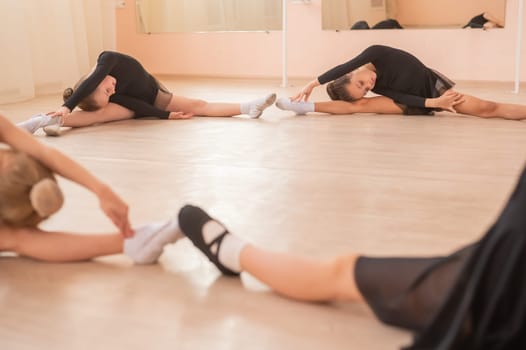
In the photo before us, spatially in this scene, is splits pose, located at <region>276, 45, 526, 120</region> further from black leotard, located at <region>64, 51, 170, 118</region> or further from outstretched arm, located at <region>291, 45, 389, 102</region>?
black leotard, located at <region>64, 51, 170, 118</region>

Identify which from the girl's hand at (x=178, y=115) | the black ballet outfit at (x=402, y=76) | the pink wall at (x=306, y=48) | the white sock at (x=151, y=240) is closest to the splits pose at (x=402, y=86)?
the black ballet outfit at (x=402, y=76)

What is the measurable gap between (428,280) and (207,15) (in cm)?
419

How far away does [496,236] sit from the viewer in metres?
0.68

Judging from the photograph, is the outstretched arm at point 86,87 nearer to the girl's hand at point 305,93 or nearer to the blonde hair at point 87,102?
the blonde hair at point 87,102

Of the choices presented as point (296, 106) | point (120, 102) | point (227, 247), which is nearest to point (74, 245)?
point (227, 247)

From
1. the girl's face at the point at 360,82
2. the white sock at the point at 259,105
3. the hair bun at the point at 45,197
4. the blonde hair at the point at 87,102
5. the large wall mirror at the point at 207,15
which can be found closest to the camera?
the hair bun at the point at 45,197

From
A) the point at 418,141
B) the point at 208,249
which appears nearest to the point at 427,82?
the point at 418,141

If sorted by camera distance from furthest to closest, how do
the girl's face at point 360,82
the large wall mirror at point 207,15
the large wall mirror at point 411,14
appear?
Result: the large wall mirror at point 207,15, the large wall mirror at point 411,14, the girl's face at point 360,82

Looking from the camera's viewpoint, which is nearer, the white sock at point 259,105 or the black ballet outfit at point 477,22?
the white sock at point 259,105

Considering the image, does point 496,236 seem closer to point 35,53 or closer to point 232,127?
point 232,127

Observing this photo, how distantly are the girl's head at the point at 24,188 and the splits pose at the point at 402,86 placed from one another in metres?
1.71

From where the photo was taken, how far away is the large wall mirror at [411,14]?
12.8 ft

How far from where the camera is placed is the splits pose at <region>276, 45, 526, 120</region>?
2.56 metres

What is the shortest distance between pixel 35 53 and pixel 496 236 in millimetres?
3456
